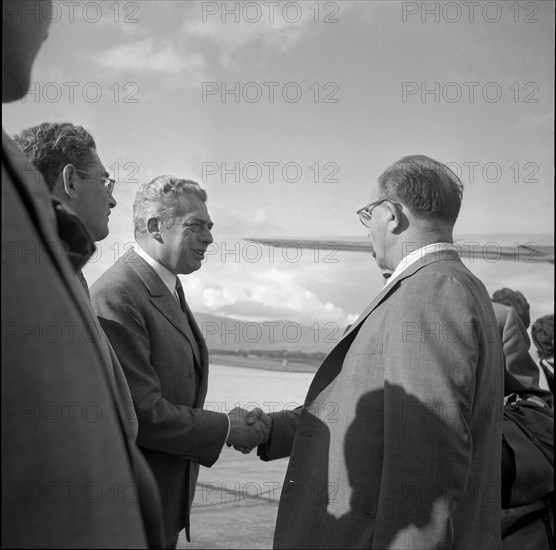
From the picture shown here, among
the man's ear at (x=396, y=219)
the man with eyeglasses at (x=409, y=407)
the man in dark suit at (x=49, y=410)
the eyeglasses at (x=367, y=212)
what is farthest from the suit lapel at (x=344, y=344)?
the man in dark suit at (x=49, y=410)

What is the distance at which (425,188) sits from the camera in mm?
2061

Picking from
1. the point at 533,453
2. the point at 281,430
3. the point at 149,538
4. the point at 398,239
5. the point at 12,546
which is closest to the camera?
the point at 12,546

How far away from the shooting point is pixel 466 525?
189 cm

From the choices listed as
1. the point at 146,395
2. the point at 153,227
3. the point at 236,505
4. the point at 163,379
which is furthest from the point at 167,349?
the point at 236,505

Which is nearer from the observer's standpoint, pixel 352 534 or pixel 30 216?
pixel 30 216

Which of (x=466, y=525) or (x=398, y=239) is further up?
(x=398, y=239)

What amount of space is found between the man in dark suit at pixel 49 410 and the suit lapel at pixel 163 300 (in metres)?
1.98

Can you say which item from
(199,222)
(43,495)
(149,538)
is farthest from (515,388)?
(43,495)

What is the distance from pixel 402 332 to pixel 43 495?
1397 millimetres

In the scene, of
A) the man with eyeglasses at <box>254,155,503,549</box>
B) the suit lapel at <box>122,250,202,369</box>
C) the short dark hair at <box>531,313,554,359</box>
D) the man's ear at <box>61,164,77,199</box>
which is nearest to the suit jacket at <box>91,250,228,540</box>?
the suit lapel at <box>122,250,202,369</box>

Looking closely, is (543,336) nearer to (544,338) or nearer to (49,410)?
(544,338)

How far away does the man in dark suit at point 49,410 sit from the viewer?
57 centimetres

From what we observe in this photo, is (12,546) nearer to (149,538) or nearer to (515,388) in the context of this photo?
(149,538)

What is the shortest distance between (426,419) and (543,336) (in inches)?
96.8
